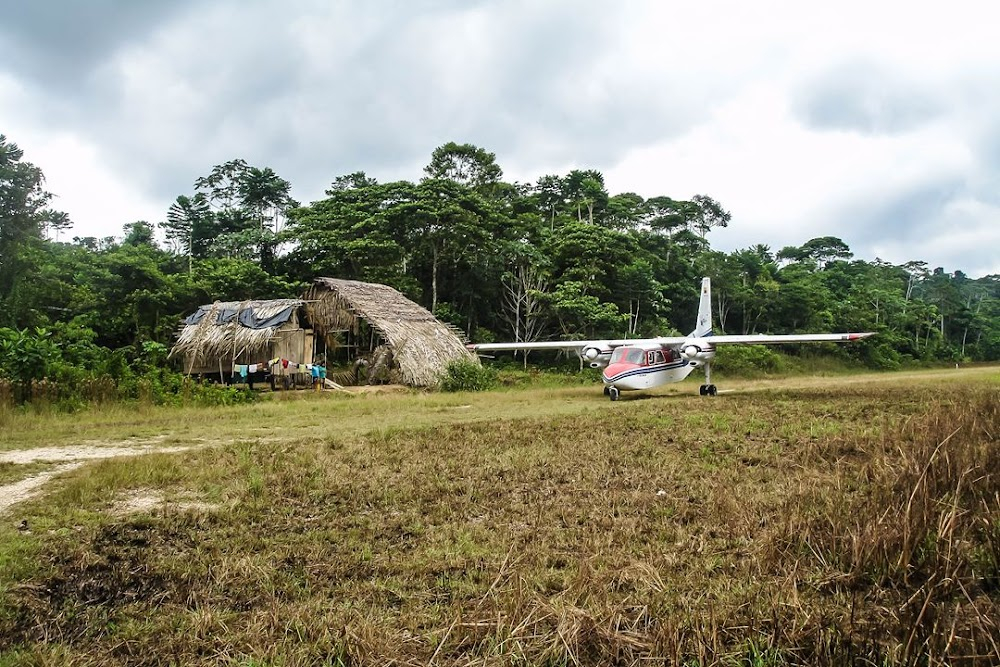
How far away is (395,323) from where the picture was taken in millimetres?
20516

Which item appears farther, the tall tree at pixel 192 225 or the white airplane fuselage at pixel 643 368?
the tall tree at pixel 192 225

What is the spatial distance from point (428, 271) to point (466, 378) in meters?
11.0

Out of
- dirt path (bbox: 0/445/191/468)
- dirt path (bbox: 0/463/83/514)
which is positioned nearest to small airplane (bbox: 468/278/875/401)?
dirt path (bbox: 0/445/191/468)

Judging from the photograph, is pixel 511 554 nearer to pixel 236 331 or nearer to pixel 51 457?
pixel 51 457

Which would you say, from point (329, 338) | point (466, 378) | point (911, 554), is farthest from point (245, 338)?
point (911, 554)

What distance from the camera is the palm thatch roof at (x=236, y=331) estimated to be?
64.6 feet

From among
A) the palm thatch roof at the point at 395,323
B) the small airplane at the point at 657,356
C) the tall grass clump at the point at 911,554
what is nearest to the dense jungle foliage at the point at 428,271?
the palm thatch roof at the point at 395,323

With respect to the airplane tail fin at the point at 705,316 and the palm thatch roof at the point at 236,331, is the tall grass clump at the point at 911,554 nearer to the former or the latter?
the airplane tail fin at the point at 705,316

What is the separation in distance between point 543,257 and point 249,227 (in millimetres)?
18317

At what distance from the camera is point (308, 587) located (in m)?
3.34

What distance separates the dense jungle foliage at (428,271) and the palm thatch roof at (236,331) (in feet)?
3.47

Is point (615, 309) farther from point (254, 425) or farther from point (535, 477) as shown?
point (535, 477)

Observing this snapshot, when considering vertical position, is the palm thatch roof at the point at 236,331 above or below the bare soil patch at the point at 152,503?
above

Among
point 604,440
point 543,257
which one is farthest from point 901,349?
point 604,440
